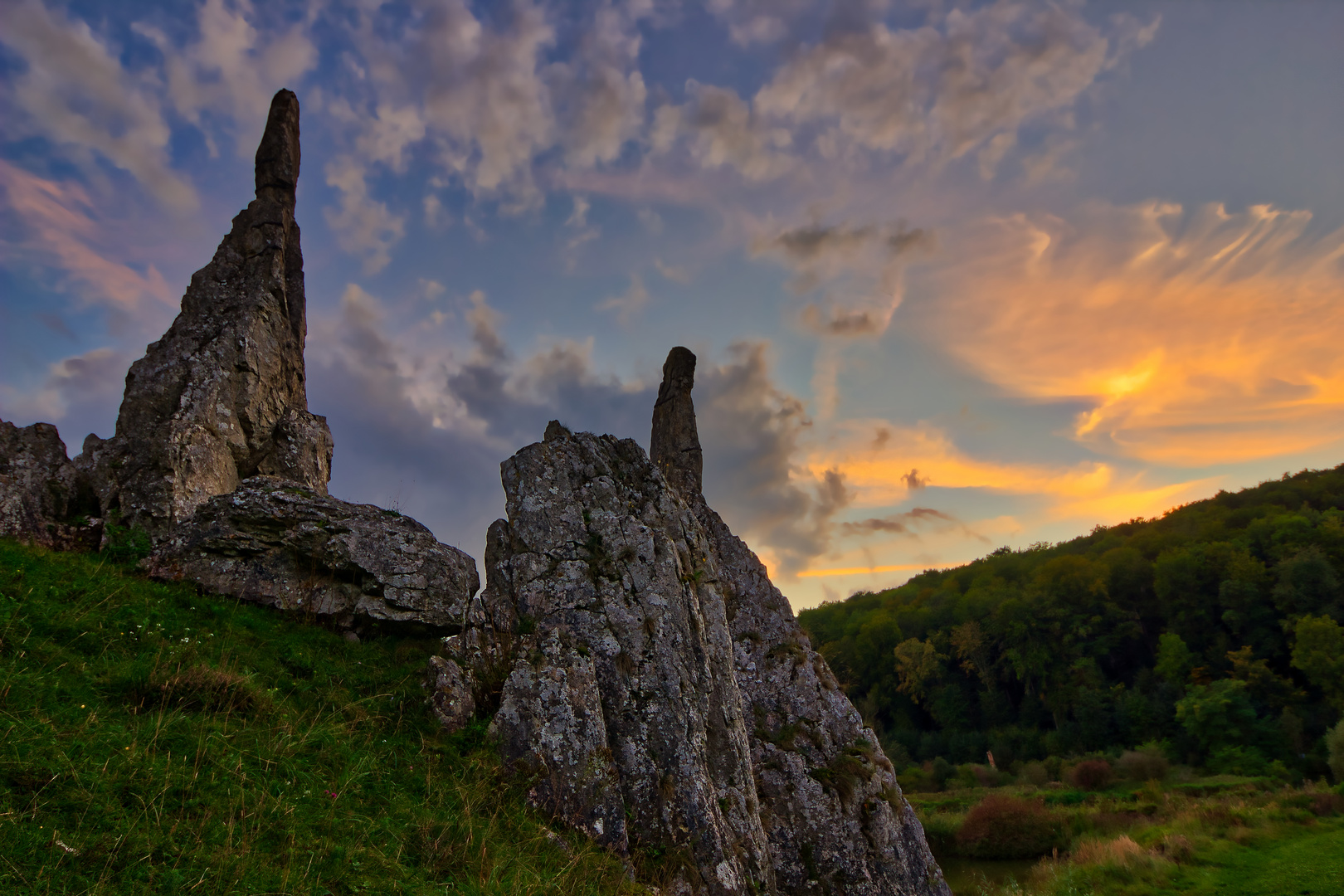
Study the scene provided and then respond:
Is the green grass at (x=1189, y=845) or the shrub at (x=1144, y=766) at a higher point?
the green grass at (x=1189, y=845)

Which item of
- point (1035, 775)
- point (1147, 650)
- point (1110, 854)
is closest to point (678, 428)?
point (1110, 854)

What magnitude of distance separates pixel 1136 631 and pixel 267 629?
94.5m

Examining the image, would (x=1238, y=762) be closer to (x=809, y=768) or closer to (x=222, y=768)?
(x=809, y=768)

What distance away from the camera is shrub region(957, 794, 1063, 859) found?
39.1 metres

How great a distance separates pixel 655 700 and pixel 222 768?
5442 mm

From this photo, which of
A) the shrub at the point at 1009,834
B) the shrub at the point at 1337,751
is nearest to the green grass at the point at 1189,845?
the shrub at the point at 1009,834

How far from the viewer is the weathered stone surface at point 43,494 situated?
1191 centimetres

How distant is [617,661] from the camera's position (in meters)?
9.72

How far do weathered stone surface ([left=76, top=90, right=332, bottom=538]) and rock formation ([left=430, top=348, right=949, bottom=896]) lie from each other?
25.6 feet

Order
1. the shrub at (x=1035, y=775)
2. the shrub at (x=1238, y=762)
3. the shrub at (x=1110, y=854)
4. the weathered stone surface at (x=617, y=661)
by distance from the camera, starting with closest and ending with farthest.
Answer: the weathered stone surface at (x=617, y=661) < the shrub at (x=1110, y=854) < the shrub at (x=1238, y=762) < the shrub at (x=1035, y=775)

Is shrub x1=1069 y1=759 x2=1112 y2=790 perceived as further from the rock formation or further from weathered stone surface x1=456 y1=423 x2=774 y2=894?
weathered stone surface x1=456 y1=423 x2=774 y2=894

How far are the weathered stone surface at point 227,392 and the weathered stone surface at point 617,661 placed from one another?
7888mm

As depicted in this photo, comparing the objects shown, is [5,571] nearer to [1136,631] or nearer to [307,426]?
[307,426]

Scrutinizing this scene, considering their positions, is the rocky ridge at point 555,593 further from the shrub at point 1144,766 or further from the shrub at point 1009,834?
the shrub at point 1144,766
